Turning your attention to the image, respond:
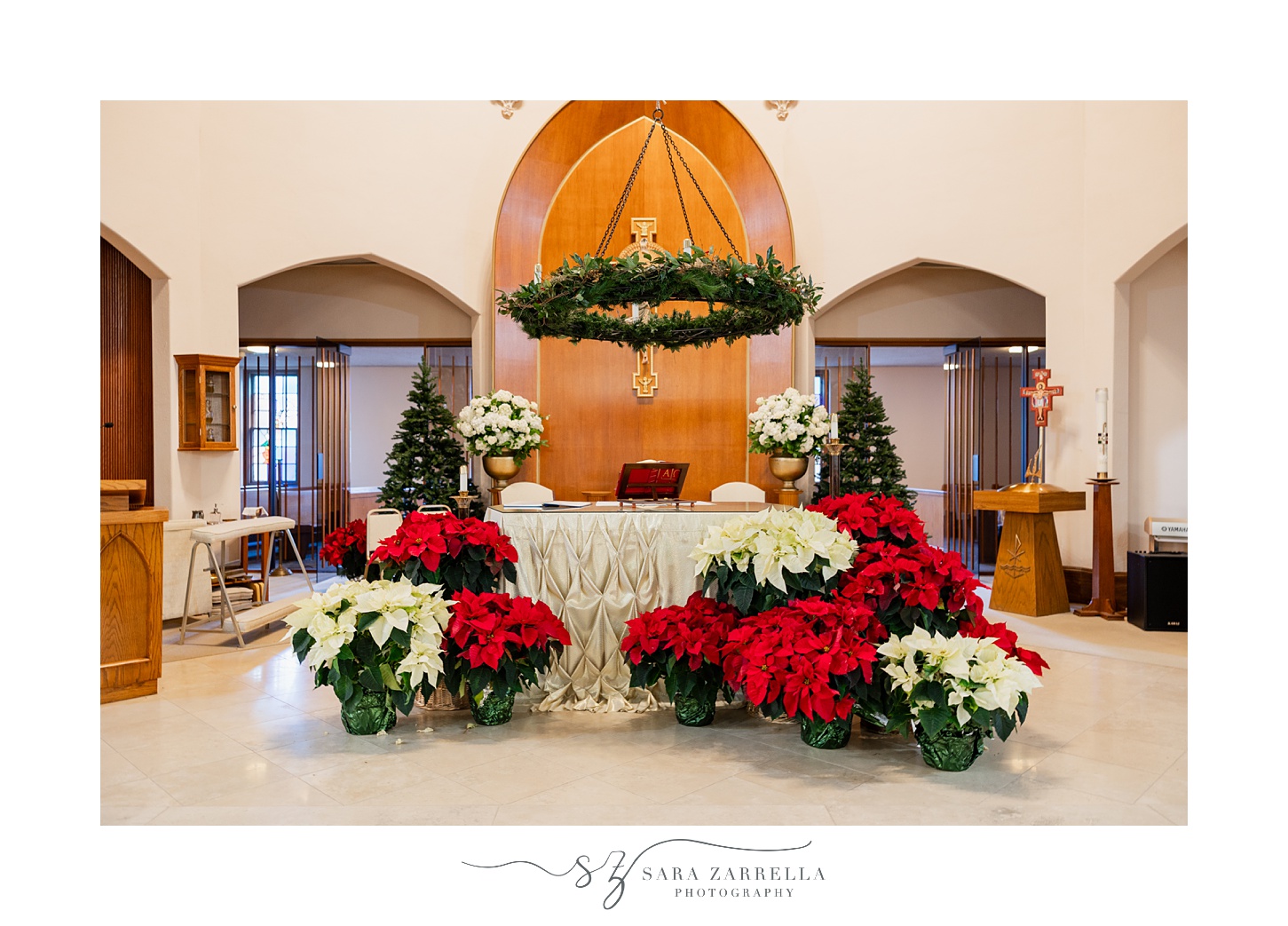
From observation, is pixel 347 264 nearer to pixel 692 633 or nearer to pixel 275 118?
pixel 275 118

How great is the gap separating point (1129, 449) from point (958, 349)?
2273 mm

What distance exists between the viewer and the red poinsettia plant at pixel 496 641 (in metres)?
3.36

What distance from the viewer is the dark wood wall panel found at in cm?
666

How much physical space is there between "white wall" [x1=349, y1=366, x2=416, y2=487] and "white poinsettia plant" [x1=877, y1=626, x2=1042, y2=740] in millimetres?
10670

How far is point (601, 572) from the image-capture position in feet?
12.8

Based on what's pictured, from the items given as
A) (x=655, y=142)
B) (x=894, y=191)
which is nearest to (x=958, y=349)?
(x=894, y=191)

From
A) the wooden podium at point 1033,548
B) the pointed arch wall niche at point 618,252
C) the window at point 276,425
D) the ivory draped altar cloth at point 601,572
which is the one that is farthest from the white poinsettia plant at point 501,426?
the window at point 276,425

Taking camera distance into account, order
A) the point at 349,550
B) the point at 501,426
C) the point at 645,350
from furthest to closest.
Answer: the point at 645,350, the point at 501,426, the point at 349,550

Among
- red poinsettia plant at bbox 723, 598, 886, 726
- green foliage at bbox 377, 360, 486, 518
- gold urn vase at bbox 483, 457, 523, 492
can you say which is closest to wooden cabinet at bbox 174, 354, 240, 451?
green foliage at bbox 377, 360, 486, 518

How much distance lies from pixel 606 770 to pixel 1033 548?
14.9 ft

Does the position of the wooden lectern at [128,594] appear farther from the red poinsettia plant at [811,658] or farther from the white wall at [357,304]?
the white wall at [357,304]

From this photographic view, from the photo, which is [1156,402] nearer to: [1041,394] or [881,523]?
[1041,394]

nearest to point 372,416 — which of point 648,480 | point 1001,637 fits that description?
point 648,480

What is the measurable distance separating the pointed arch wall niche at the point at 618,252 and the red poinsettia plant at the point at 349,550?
7.73 feet
